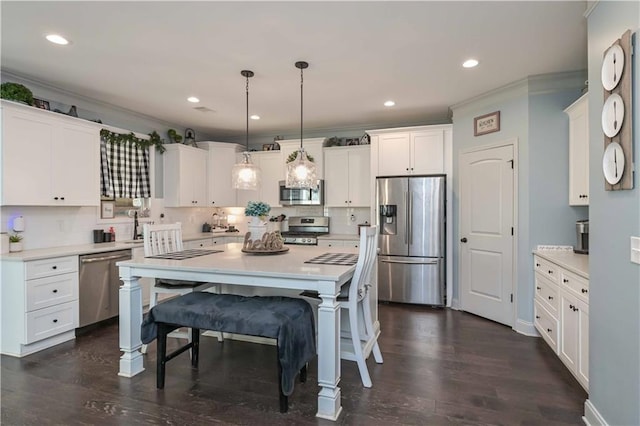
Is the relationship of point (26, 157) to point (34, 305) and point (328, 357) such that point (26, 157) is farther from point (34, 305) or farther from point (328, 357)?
point (328, 357)

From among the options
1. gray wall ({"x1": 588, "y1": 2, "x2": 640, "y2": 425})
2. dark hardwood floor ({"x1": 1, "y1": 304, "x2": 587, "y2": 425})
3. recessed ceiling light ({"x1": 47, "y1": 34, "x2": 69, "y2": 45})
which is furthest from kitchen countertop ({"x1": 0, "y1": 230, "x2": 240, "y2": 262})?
gray wall ({"x1": 588, "y1": 2, "x2": 640, "y2": 425})

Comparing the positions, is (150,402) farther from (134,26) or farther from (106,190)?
(106,190)

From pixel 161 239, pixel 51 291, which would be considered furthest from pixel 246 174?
pixel 51 291

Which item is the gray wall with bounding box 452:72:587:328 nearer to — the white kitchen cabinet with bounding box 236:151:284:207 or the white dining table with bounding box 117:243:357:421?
the white dining table with bounding box 117:243:357:421

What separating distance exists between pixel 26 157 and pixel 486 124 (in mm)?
4782

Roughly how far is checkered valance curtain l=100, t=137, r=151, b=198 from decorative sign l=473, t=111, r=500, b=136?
4393 mm

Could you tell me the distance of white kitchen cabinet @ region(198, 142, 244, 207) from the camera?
19.0ft

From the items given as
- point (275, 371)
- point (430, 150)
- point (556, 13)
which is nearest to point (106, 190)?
point (275, 371)

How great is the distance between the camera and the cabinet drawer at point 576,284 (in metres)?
2.29

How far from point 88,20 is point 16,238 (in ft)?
7.33

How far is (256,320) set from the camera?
230 centimetres

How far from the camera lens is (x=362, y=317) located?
3076 millimetres

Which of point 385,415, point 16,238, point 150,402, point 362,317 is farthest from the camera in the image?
point 16,238

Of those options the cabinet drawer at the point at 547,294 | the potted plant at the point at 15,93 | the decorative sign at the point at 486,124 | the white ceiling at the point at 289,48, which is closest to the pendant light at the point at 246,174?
the white ceiling at the point at 289,48
